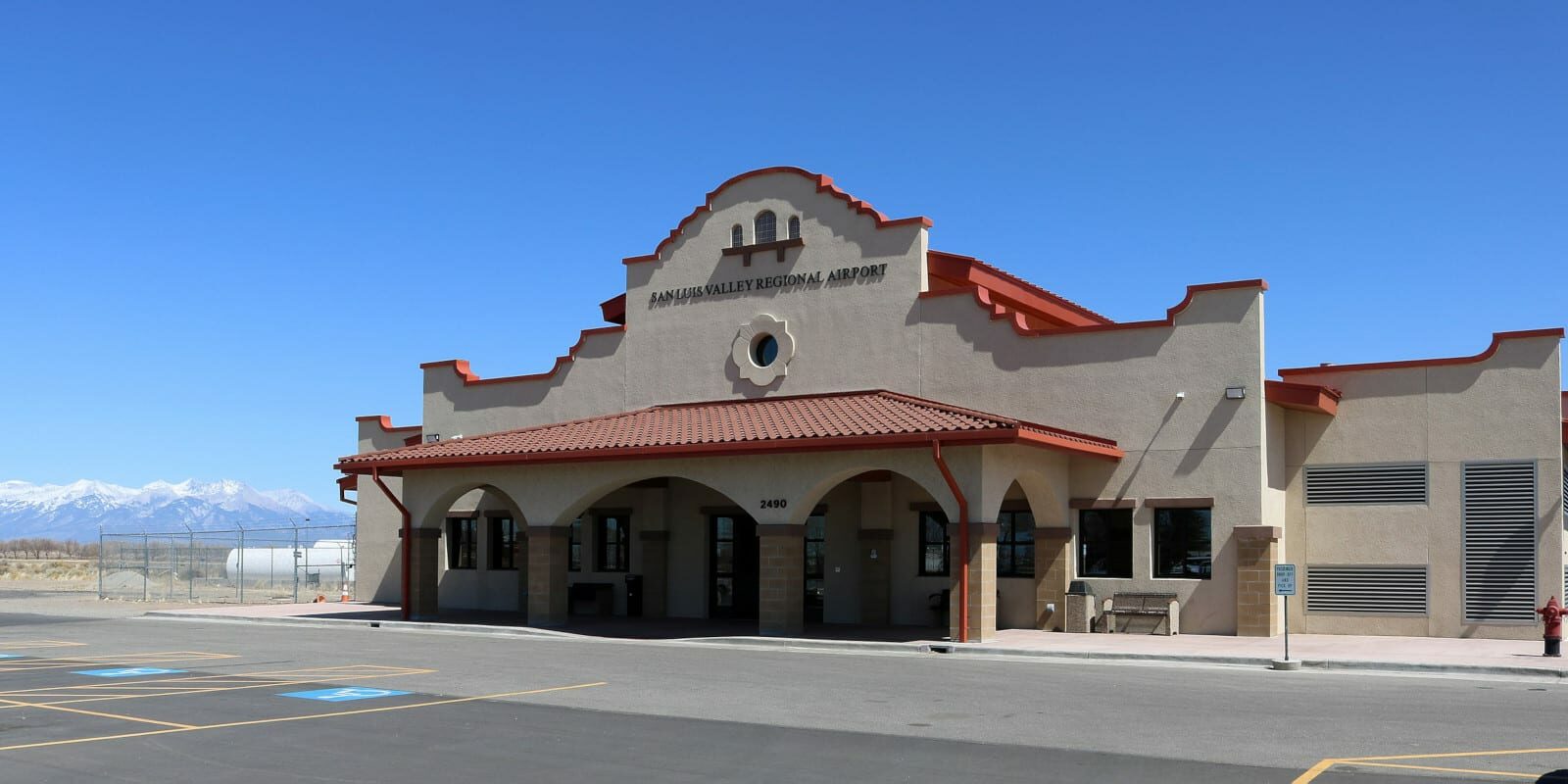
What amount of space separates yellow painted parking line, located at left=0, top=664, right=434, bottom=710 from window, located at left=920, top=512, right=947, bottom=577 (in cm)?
1124

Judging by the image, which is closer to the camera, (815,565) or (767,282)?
(815,565)

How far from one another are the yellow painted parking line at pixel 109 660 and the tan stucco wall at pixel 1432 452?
60.2ft

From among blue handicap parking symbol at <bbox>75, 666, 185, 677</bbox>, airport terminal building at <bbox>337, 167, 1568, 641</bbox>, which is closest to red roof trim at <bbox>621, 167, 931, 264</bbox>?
airport terminal building at <bbox>337, 167, 1568, 641</bbox>

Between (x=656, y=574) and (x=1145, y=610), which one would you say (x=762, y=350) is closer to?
(x=656, y=574)

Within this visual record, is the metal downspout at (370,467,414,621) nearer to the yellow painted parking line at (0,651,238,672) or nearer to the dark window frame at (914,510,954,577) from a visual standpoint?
the yellow painted parking line at (0,651,238,672)

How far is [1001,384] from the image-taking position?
27.0 metres

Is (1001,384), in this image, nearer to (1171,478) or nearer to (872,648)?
(1171,478)

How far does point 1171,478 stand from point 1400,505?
4039 mm

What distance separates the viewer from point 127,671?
19312 millimetres

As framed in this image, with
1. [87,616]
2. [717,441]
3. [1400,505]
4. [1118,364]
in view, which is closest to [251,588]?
[87,616]

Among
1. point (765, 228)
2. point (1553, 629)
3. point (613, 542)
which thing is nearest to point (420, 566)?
point (613, 542)

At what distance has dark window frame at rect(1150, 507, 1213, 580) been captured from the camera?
82.5 feet

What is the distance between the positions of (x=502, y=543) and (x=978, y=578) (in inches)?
568

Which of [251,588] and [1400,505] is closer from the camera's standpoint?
[1400,505]
